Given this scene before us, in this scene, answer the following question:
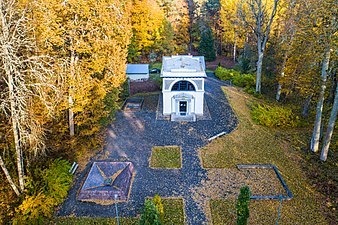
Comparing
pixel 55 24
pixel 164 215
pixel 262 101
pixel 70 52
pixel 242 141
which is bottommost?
pixel 164 215

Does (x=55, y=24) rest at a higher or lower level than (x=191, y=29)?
lower

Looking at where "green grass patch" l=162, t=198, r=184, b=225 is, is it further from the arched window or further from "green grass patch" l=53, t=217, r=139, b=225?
the arched window

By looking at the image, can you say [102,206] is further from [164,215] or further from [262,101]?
[262,101]

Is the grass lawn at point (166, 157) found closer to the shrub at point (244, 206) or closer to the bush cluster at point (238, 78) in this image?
the shrub at point (244, 206)

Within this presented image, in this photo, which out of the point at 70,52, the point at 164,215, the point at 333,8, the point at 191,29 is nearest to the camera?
the point at 164,215

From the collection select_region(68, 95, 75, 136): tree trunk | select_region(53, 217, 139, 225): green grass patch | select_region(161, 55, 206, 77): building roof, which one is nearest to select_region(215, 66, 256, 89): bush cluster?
select_region(161, 55, 206, 77): building roof

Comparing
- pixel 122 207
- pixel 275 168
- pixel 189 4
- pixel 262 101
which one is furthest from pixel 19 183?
pixel 189 4
